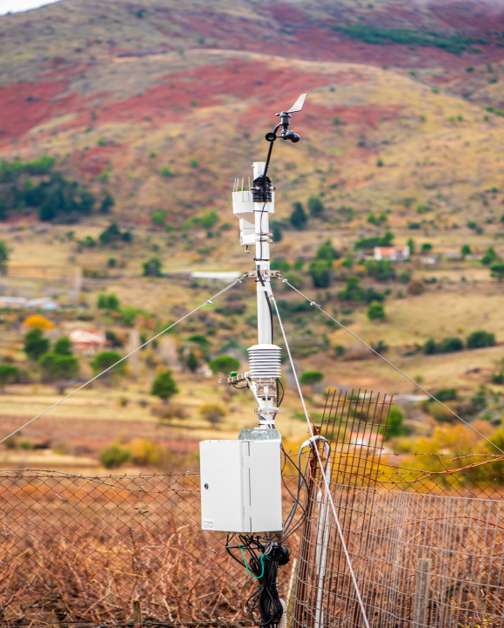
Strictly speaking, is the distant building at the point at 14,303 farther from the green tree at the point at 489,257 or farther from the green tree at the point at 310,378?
the green tree at the point at 489,257

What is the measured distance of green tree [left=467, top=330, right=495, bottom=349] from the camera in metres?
43.0

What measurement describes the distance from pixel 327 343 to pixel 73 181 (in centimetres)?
4307

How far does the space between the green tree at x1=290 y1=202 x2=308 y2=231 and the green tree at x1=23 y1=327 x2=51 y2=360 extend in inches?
1160

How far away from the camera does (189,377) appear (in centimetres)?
4075

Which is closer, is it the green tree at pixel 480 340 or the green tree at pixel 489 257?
the green tree at pixel 480 340

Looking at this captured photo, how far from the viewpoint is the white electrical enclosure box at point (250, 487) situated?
3059 millimetres

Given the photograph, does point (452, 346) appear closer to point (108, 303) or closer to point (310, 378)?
point (310, 378)

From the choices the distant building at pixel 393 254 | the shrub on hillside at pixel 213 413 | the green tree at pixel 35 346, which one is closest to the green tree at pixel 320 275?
the distant building at pixel 393 254

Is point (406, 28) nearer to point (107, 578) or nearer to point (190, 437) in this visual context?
point (190, 437)

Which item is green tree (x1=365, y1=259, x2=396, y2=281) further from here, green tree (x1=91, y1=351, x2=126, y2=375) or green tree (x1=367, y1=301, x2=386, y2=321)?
green tree (x1=91, y1=351, x2=126, y2=375)

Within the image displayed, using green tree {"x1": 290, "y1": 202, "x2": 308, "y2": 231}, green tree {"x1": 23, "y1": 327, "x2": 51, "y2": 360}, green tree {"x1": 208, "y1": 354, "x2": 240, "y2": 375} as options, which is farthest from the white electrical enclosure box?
green tree {"x1": 290, "y1": 202, "x2": 308, "y2": 231}

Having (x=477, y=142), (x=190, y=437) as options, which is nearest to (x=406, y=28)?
(x=477, y=142)

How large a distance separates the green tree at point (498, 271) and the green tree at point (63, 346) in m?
31.7

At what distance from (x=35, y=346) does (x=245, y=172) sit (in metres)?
41.1
